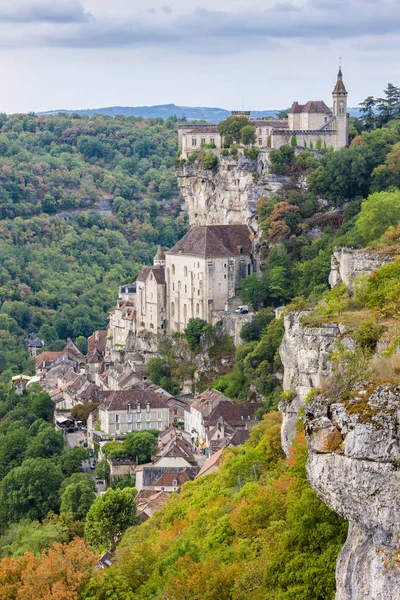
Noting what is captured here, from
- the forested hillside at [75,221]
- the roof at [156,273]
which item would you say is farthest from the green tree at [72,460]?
the forested hillside at [75,221]

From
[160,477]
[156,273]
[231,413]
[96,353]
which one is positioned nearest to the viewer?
[160,477]

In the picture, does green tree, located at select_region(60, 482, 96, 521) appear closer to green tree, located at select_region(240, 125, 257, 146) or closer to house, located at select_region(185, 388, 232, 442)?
house, located at select_region(185, 388, 232, 442)

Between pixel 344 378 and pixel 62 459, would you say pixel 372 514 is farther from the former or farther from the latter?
pixel 62 459

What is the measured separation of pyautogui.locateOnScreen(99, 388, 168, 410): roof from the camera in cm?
6719

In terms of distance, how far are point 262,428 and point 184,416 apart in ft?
63.5

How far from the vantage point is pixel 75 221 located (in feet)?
486

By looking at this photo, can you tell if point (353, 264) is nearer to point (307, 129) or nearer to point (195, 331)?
point (195, 331)

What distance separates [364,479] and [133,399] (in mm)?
51948

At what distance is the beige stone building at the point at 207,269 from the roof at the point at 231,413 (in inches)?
424

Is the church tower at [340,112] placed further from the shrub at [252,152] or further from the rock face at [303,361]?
the rock face at [303,361]

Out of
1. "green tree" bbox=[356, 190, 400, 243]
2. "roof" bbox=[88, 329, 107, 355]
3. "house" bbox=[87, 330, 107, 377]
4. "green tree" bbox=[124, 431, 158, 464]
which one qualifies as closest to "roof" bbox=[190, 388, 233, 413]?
"green tree" bbox=[124, 431, 158, 464]

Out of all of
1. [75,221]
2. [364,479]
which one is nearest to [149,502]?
[364,479]

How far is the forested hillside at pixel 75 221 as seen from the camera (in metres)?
116

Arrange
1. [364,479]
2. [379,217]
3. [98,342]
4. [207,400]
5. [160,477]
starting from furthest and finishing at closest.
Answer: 1. [98,342]
2. [207,400]
3. [379,217]
4. [160,477]
5. [364,479]
